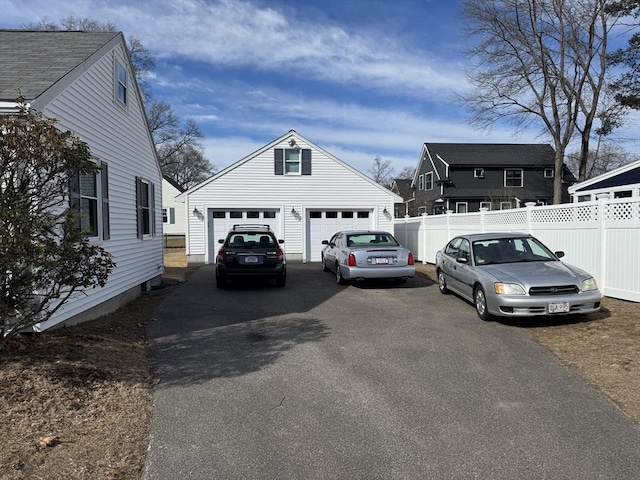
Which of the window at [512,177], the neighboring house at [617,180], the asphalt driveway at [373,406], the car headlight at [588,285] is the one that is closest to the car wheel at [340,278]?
the asphalt driveway at [373,406]

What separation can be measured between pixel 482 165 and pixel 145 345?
3571 centimetres

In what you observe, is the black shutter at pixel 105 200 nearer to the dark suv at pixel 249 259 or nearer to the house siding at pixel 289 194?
the dark suv at pixel 249 259

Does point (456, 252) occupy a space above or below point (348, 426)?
above

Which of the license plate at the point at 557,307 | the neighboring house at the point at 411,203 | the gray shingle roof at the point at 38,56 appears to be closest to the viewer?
the gray shingle roof at the point at 38,56

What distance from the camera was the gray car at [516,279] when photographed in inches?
277

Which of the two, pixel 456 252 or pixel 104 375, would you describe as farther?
pixel 456 252

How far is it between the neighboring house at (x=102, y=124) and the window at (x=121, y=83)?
16 millimetres

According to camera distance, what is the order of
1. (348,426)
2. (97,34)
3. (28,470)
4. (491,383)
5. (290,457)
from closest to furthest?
(28,470) → (290,457) → (348,426) → (491,383) → (97,34)

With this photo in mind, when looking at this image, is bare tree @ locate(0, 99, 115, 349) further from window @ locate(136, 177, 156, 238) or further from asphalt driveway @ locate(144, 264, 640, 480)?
window @ locate(136, 177, 156, 238)

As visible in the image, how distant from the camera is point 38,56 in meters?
7.78

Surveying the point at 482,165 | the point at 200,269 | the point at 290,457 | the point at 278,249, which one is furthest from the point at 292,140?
the point at 482,165

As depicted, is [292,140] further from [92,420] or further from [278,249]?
[92,420]

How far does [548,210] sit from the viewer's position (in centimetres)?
1095

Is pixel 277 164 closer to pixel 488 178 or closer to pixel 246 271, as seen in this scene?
pixel 246 271
